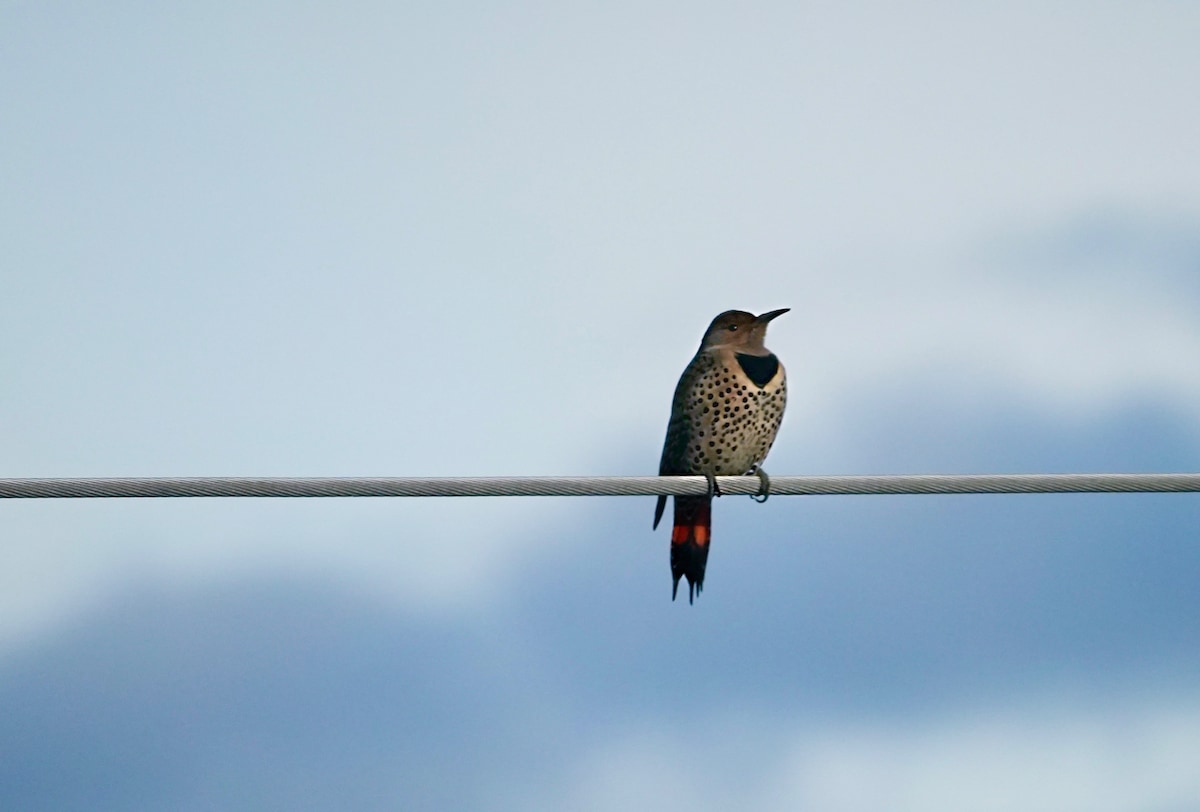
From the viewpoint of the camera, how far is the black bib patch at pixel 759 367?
257 inches

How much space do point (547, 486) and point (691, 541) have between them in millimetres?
2271

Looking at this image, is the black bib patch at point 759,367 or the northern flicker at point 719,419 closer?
the northern flicker at point 719,419

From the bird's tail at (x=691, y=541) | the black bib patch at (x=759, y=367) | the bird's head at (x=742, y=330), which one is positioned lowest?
the bird's tail at (x=691, y=541)

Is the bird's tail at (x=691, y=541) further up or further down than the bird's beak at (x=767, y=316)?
further down

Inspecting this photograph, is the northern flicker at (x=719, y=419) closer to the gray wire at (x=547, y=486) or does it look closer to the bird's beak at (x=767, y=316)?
→ the bird's beak at (x=767, y=316)

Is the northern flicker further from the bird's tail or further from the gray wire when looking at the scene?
the gray wire

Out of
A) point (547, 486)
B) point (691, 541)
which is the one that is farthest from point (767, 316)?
point (547, 486)

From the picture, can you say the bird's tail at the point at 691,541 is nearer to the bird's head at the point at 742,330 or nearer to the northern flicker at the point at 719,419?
the northern flicker at the point at 719,419

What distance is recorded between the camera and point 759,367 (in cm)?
656

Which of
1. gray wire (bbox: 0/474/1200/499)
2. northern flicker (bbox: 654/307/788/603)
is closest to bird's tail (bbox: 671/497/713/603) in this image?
northern flicker (bbox: 654/307/788/603)

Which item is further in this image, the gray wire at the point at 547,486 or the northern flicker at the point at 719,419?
the northern flicker at the point at 719,419

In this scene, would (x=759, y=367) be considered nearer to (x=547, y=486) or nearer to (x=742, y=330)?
(x=742, y=330)

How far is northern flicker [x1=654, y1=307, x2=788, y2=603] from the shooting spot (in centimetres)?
632

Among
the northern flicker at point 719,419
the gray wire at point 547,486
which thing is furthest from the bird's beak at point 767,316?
the gray wire at point 547,486
